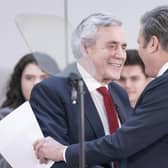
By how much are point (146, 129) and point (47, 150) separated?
332 millimetres

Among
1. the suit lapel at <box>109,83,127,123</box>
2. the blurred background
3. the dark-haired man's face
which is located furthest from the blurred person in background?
the suit lapel at <box>109,83,127,123</box>

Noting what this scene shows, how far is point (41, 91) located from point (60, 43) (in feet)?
1.60

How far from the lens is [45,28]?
1525mm

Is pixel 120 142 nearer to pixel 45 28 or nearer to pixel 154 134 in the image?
pixel 154 134

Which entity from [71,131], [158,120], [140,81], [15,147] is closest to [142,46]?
[158,120]

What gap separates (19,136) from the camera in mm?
1804

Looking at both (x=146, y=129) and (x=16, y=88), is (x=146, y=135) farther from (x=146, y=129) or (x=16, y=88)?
(x=16, y=88)

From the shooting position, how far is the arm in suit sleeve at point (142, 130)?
1.70m

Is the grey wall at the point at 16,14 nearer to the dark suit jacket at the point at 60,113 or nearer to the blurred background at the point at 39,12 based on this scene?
the blurred background at the point at 39,12

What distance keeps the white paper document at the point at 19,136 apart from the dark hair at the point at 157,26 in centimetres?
43

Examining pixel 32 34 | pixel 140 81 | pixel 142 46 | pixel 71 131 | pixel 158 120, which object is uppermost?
pixel 32 34

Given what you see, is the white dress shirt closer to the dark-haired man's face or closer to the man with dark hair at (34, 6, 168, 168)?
the man with dark hair at (34, 6, 168, 168)

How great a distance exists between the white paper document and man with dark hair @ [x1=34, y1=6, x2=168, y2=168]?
3cm

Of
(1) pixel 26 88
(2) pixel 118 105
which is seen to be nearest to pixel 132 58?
(1) pixel 26 88
